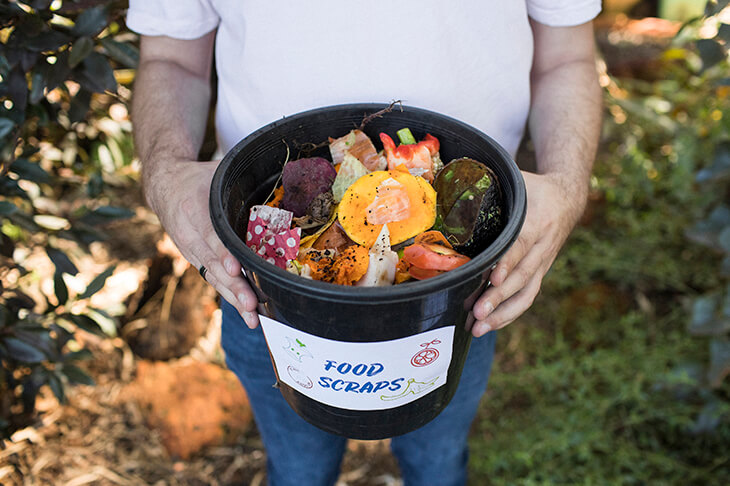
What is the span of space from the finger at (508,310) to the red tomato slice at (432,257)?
0.14 meters

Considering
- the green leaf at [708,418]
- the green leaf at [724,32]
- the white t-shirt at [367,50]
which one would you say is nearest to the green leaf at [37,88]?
the white t-shirt at [367,50]

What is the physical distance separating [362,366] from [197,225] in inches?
13.1

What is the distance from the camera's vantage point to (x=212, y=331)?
198cm

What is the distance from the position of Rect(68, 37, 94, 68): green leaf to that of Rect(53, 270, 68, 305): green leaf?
489 mm

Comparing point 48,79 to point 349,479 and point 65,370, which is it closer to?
point 65,370

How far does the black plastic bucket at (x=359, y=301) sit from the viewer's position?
69cm

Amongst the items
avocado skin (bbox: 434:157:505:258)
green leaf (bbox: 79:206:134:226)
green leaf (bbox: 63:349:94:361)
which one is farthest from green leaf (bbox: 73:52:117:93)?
avocado skin (bbox: 434:157:505:258)

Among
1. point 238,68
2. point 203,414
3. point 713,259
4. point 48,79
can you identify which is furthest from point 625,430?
point 48,79

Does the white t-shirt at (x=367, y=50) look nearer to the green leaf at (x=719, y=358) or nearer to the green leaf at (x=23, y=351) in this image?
the green leaf at (x=23, y=351)

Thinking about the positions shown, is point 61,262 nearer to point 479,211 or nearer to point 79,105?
point 79,105

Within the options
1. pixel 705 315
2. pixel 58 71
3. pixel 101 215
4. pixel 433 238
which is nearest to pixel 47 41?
pixel 58 71

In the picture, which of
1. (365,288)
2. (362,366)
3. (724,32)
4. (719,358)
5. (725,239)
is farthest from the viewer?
(719,358)

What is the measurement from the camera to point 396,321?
0.71 meters

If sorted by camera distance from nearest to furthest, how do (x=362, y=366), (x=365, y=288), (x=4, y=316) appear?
(x=365, y=288), (x=362, y=366), (x=4, y=316)
